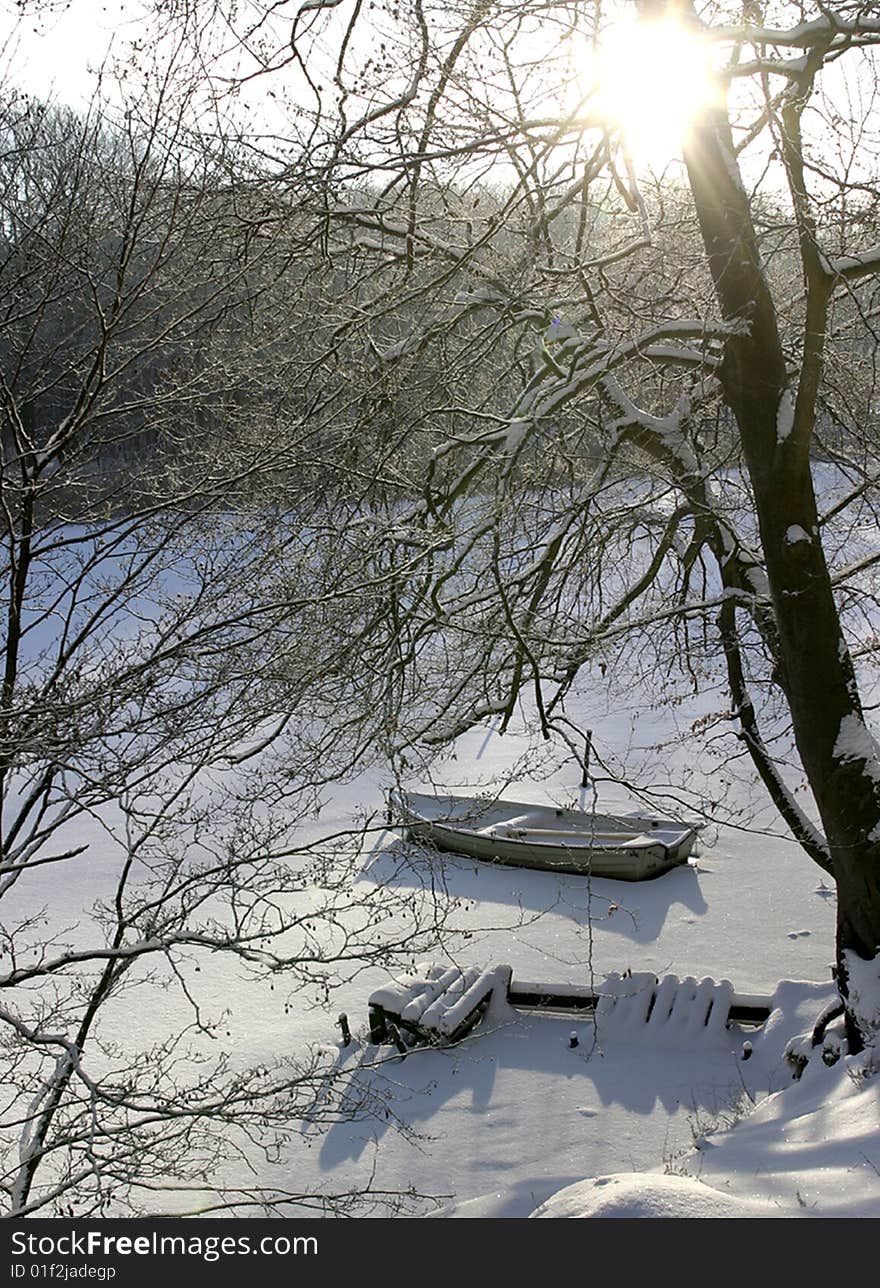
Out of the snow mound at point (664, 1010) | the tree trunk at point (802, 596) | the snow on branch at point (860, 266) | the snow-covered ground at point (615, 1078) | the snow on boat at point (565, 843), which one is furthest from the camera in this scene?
the snow on boat at point (565, 843)

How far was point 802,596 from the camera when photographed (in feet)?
18.7

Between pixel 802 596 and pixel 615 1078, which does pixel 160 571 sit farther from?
pixel 615 1078

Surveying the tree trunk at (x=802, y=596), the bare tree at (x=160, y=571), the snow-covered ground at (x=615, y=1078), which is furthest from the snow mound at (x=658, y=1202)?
the tree trunk at (x=802, y=596)

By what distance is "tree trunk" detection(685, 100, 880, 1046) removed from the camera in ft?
18.4

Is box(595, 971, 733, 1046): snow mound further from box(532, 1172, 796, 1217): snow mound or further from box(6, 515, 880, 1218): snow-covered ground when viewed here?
box(532, 1172, 796, 1217): snow mound

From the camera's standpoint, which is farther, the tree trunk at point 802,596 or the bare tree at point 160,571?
the tree trunk at point 802,596

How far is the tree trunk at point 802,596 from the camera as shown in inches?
220

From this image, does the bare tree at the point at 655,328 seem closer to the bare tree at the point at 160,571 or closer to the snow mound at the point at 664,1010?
the bare tree at the point at 160,571

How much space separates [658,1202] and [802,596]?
11.2ft

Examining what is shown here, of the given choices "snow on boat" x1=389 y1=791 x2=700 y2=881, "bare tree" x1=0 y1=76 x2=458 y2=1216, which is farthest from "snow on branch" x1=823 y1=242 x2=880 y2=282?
"snow on boat" x1=389 y1=791 x2=700 y2=881

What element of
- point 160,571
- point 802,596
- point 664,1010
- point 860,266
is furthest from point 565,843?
point 860,266

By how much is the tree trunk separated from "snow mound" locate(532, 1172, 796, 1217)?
8.19 feet

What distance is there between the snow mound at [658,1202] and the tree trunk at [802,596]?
249 centimetres

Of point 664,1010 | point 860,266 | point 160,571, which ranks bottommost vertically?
point 664,1010
